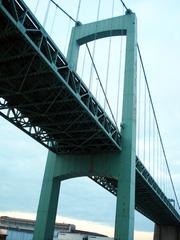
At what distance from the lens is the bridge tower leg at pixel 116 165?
23.0 metres

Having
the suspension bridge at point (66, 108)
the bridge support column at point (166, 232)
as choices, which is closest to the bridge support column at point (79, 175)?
the suspension bridge at point (66, 108)

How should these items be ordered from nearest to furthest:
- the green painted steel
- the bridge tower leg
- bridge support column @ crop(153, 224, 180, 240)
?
the bridge tower leg < the green painted steel < bridge support column @ crop(153, 224, 180, 240)

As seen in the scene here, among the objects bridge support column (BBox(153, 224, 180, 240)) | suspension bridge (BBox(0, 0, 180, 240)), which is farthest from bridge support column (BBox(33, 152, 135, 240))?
bridge support column (BBox(153, 224, 180, 240))

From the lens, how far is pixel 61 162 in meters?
26.2

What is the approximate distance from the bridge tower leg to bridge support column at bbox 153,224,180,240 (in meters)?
44.7

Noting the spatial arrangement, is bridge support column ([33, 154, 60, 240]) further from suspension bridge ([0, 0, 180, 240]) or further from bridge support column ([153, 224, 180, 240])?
bridge support column ([153, 224, 180, 240])

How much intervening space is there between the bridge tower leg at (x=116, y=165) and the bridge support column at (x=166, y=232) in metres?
44.7

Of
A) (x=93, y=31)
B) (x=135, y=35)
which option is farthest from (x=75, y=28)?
(x=135, y=35)

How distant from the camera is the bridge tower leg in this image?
2300cm

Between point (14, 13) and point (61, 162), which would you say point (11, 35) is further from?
point (61, 162)

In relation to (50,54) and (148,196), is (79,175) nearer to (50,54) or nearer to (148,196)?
(50,54)

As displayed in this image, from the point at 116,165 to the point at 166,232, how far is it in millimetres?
47374

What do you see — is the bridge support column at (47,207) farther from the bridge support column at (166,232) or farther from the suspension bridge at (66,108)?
the bridge support column at (166,232)

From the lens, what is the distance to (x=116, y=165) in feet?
79.7
